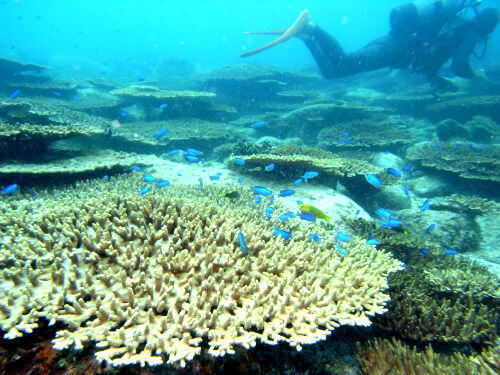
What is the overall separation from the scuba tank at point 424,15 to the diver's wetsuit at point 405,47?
5 centimetres

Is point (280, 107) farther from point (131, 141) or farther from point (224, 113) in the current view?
point (131, 141)

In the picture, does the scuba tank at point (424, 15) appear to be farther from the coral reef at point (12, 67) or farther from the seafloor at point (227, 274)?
the coral reef at point (12, 67)

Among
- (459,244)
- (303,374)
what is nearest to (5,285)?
(303,374)

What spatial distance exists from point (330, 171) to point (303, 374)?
194 inches

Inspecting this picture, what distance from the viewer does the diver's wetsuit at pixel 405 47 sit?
494 inches

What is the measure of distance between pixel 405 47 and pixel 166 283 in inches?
627

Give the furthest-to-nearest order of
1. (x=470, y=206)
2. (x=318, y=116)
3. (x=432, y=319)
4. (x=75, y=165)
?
(x=318, y=116) < (x=470, y=206) < (x=75, y=165) < (x=432, y=319)

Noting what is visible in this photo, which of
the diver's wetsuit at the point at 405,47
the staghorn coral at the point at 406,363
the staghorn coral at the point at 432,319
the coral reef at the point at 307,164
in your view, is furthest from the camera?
the diver's wetsuit at the point at 405,47

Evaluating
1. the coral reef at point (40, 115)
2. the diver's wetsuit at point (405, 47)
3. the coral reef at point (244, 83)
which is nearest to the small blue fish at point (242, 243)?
the coral reef at point (40, 115)

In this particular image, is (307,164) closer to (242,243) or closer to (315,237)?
(315,237)

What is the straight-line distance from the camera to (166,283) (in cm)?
231

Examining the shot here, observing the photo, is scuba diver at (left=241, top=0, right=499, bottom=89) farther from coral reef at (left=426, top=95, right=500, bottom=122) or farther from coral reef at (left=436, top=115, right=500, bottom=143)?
coral reef at (left=436, top=115, right=500, bottom=143)

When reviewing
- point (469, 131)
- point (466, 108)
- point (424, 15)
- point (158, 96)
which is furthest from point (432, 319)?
point (466, 108)

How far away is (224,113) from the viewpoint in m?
13.7
